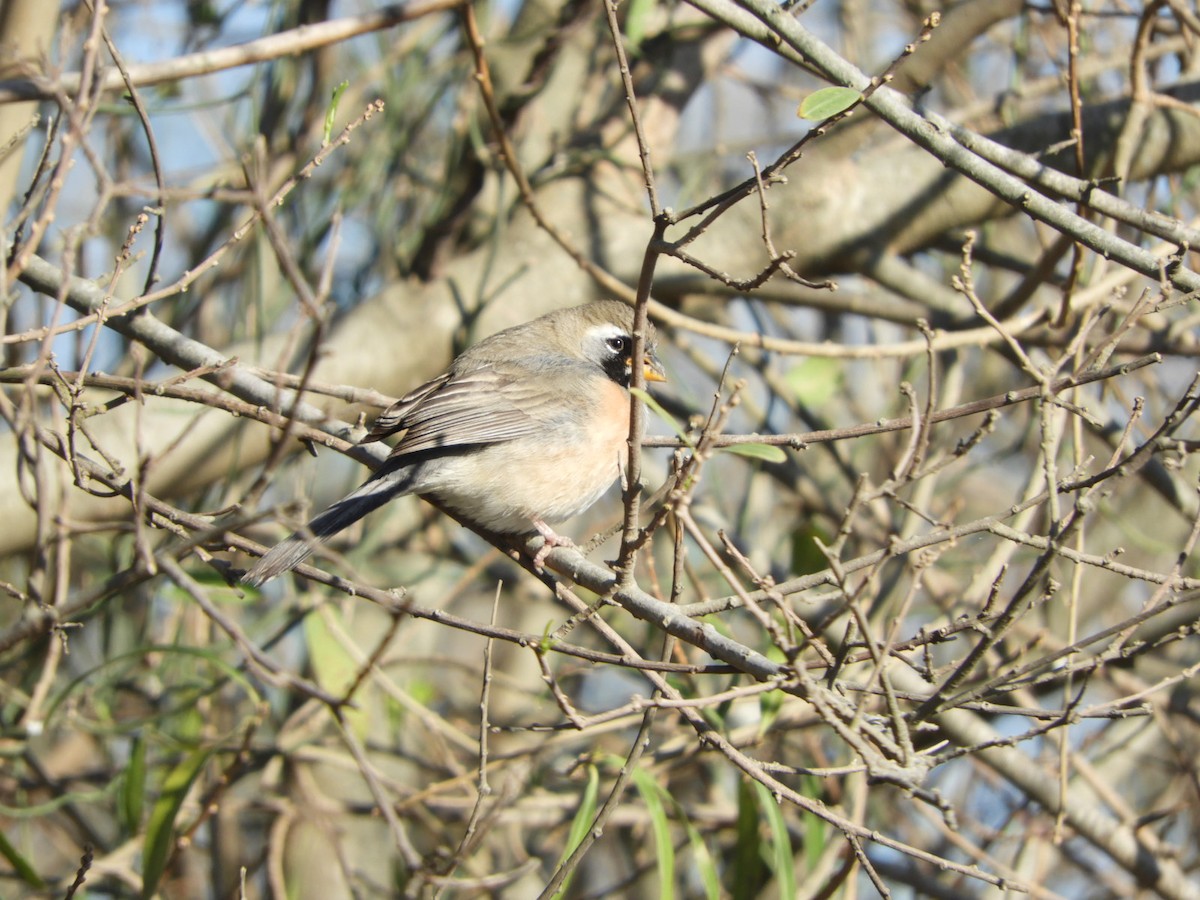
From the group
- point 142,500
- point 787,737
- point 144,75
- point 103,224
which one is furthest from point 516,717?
point 142,500

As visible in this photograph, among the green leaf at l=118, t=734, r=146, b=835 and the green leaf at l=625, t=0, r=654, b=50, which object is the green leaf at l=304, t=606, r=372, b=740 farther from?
the green leaf at l=625, t=0, r=654, b=50

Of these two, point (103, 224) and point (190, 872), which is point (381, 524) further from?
point (190, 872)

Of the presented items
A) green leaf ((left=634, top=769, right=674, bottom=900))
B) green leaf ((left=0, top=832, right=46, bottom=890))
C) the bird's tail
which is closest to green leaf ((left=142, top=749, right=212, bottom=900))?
green leaf ((left=0, top=832, right=46, bottom=890))

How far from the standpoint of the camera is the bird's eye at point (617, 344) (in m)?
4.71

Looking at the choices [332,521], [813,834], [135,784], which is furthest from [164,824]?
[813,834]

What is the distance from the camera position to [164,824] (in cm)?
355

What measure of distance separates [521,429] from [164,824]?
1.78m

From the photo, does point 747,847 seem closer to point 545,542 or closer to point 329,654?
point 545,542

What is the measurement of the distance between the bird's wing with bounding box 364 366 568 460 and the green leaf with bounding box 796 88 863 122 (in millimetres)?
1729

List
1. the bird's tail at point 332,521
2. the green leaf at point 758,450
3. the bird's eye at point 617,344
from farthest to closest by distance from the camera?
the bird's eye at point 617,344 → the bird's tail at point 332,521 → the green leaf at point 758,450

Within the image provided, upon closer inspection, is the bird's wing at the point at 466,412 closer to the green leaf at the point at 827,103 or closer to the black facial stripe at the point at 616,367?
the black facial stripe at the point at 616,367

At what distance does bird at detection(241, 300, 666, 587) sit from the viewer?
3.83 meters

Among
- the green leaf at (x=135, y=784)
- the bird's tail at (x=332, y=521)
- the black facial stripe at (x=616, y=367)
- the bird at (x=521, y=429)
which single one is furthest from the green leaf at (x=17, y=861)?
the black facial stripe at (x=616, y=367)

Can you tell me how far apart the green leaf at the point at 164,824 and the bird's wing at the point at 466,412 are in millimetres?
1248
